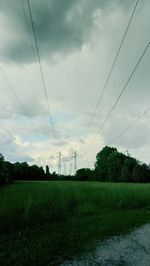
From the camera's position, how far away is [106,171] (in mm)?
100750

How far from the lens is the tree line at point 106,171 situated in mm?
92438

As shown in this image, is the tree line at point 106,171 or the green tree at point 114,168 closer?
the tree line at point 106,171

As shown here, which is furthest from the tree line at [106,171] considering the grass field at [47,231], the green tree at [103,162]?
the grass field at [47,231]

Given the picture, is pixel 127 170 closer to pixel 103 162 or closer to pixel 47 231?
pixel 103 162

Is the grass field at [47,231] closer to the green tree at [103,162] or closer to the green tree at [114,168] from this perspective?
the green tree at [114,168]

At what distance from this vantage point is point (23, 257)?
25.0 ft

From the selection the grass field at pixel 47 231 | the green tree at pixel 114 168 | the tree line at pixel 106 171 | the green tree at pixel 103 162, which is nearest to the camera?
the grass field at pixel 47 231

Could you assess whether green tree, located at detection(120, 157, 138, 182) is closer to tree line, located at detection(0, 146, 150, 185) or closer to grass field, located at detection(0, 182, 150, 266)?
tree line, located at detection(0, 146, 150, 185)

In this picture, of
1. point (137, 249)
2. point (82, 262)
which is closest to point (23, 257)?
point (82, 262)

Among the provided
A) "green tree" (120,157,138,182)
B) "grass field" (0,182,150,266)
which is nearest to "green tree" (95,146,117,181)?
"green tree" (120,157,138,182)

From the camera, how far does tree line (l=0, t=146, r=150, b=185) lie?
92.4 meters

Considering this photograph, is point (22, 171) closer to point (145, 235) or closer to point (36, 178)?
point (36, 178)

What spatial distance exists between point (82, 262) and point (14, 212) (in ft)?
19.3

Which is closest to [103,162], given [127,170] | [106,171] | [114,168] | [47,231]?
[106,171]
